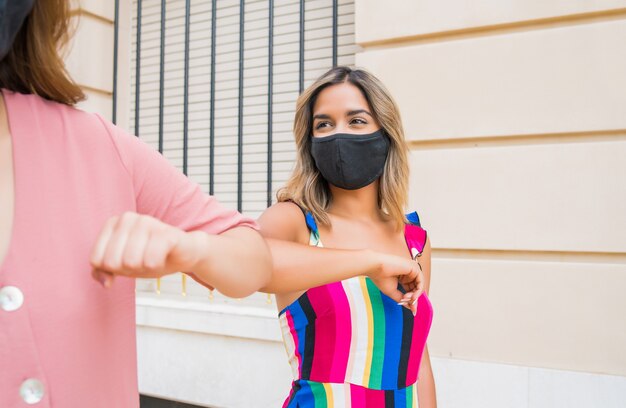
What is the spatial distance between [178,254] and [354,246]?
1339 mm

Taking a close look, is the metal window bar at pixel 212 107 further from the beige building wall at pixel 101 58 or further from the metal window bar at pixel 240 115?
the beige building wall at pixel 101 58

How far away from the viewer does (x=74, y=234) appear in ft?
2.66

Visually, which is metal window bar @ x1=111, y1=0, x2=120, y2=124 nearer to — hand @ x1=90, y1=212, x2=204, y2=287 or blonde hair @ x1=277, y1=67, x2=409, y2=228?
blonde hair @ x1=277, y1=67, x2=409, y2=228

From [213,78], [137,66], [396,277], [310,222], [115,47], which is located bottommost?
[396,277]

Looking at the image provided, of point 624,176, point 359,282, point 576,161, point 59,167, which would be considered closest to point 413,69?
point 576,161

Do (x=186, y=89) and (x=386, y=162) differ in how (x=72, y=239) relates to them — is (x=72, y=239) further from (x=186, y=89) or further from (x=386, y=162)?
(x=186, y=89)

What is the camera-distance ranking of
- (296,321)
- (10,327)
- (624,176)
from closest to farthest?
(10,327) < (296,321) < (624,176)

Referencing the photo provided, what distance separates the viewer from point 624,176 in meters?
2.90

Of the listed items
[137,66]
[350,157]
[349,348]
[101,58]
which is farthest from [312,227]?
[101,58]

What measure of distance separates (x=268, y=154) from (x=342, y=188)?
1.89m

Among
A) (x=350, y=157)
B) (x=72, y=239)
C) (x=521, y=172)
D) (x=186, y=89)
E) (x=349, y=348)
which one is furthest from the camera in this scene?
(x=186, y=89)

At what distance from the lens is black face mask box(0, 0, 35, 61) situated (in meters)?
0.73

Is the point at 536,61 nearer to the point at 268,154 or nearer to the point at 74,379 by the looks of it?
the point at 268,154

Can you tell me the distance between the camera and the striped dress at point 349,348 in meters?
1.79
